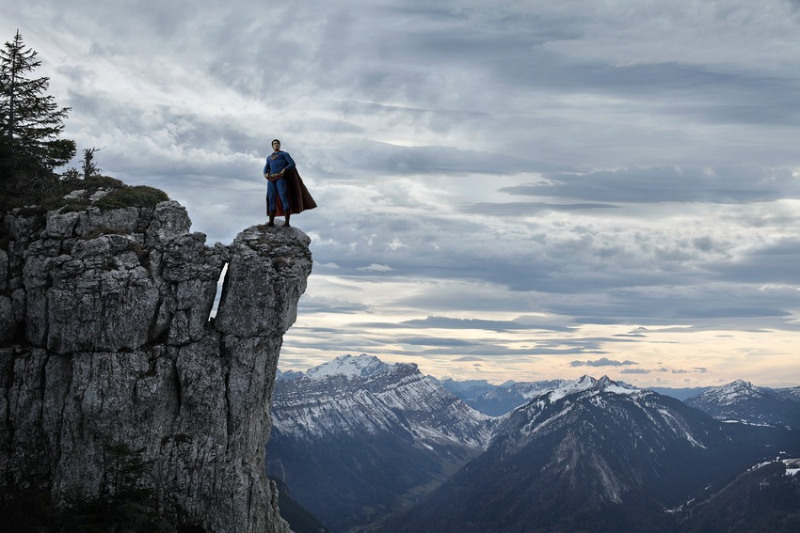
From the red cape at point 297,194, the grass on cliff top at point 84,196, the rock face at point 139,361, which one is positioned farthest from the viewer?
the red cape at point 297,194

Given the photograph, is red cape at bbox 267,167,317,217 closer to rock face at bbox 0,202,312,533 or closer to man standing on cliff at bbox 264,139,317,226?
man standing on cliff at bbox 264,139,317,226

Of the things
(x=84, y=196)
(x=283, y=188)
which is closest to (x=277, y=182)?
(x=283, y=188)

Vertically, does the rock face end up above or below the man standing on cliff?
below

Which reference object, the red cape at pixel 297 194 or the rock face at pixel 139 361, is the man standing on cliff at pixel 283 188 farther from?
the rock face at pixel 139 361

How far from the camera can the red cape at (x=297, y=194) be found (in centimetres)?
7762

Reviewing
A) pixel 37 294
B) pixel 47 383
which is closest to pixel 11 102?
pixel 37 294

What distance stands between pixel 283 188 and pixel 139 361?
20970 millimetres

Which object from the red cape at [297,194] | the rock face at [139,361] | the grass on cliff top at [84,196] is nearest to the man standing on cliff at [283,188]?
the red cape at [297,194]

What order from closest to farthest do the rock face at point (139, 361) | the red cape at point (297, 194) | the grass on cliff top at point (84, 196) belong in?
the rock face at point (139, 361) < the grass on cliff top at point (84, 196) < the red cape at point (297, 194)

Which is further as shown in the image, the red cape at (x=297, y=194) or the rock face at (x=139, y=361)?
the red cape at (x=297, y=194)

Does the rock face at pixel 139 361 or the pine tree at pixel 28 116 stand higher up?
the pine tree at pixel 28 116

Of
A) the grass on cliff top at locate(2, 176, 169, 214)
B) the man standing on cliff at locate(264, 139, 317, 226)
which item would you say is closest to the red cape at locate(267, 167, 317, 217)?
the man standing on cliff at locate(264, 139, 317, 226)

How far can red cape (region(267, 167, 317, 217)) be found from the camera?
77625mm

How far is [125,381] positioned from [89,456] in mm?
6844
